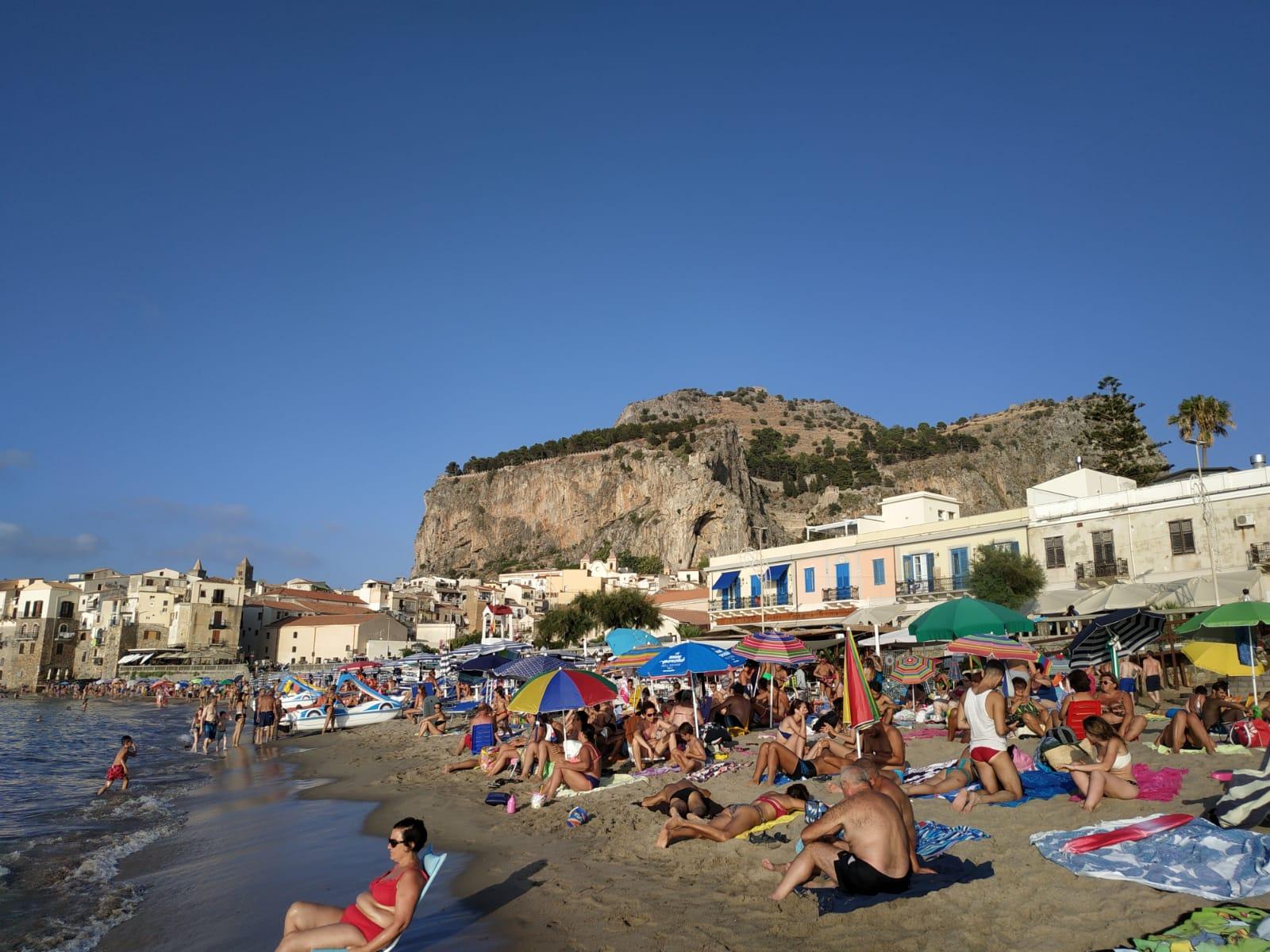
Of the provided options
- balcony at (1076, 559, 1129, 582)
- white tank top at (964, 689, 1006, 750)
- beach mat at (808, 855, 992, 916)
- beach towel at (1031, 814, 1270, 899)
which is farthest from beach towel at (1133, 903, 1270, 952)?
balcony at (1076, 559, 1129, 582)

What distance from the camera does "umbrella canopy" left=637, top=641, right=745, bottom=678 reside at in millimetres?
12539

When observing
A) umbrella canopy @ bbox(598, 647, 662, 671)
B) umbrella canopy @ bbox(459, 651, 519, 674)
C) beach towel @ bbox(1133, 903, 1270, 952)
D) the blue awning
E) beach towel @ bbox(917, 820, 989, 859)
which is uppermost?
the blue awning

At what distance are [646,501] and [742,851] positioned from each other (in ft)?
313

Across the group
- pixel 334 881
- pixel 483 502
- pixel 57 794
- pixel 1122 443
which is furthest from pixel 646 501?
pixel 334 881

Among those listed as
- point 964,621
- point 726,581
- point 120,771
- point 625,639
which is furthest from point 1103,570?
A: point 120,771

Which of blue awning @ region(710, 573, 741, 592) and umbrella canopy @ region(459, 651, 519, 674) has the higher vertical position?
blue awning @ region(710, 573, 741, 592)

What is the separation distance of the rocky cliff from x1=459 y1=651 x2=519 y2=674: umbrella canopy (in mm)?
71742

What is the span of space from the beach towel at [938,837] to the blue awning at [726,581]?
3146cm

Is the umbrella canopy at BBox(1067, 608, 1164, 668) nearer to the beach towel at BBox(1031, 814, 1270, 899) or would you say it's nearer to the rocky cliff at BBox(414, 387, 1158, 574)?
the beach towel at BBox(1031, 814, 1270, 899)

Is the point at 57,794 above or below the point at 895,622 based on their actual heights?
below

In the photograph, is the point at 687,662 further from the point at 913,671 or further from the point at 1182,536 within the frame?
the point at 1182,536

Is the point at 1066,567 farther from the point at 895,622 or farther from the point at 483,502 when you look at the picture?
the point at 483,502

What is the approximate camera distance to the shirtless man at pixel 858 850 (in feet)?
17.6

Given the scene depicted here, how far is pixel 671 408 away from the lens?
521ft
